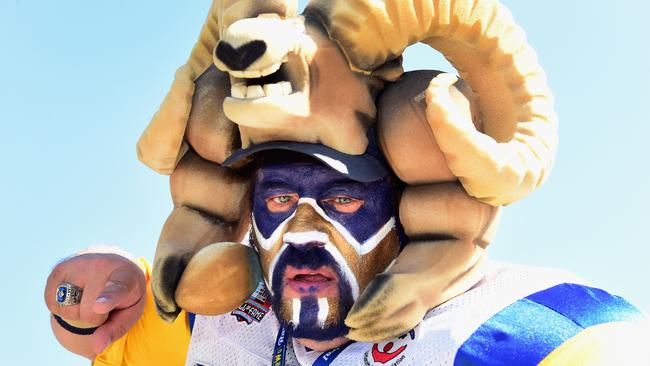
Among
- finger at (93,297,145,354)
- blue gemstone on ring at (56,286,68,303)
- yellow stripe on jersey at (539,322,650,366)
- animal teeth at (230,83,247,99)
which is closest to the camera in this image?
yellow stripe on jersey at (539,322,650,366)

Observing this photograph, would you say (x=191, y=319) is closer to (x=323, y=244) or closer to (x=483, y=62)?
(x=323, y=244)

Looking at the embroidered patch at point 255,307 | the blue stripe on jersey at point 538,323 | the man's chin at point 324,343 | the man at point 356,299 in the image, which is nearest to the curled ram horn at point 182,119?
the man at point 356,299

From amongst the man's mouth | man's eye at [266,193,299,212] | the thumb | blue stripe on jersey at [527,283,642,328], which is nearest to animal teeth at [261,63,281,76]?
man's eye at [266,193,299,212]

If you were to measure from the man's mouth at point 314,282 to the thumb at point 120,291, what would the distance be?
706mm

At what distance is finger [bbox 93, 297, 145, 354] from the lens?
3111mm

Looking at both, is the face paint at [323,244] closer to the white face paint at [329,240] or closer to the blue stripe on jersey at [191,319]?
the white face paint at [329,240]

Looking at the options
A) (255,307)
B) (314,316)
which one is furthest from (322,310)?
(255,307)

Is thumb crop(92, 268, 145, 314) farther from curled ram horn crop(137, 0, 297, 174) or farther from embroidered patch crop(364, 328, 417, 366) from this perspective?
embroidered patch crop(364, 328, 417, 366)

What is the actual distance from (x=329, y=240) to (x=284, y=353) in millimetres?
393

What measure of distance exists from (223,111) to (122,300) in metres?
0.72

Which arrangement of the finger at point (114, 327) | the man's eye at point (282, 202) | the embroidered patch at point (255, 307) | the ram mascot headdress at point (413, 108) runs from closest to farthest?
the ram mascot headdress at point (413, 108) < the man's eye at point (282, 202) < the embroidered patch at point (255, 307) < the finger at point (114, 327)

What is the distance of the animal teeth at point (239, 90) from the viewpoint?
2.50 metres

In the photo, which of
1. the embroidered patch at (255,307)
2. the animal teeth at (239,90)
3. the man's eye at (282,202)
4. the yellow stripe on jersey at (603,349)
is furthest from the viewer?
the embroidered patch at (255,307)

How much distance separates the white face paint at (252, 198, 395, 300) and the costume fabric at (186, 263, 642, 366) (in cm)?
20
